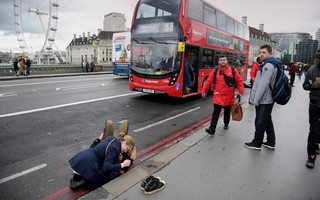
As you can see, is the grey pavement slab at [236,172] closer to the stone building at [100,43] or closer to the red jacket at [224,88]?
the red jacket at [224,88]

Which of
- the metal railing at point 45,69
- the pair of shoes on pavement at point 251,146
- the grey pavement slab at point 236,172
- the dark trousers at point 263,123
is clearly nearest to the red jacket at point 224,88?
the grey pavement slab at point 236,172

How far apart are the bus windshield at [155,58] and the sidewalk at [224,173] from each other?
13.5 feet

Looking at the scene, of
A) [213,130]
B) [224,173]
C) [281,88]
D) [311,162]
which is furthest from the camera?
[213,130]

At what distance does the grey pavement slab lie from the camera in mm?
2695

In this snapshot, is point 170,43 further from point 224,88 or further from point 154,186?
point 154,186

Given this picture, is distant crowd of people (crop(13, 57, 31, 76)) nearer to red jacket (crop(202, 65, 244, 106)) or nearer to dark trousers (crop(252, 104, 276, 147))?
red jacket (crop(202, 65, 244, 106))

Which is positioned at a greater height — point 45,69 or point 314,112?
point 45,69

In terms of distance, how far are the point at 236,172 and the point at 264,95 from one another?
152 cm

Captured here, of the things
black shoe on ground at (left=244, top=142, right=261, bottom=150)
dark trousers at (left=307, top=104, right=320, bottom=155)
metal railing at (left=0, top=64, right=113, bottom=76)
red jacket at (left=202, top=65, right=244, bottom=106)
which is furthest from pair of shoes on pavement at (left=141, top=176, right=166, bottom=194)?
metal railing at (left=0, top=64, right=113, bottom=76)

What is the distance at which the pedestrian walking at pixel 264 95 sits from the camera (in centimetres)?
Answer: 370

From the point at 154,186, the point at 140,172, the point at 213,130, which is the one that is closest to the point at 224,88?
the point at 213,130

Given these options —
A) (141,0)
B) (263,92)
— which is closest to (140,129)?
(263,92)

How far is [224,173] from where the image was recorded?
3178 mm

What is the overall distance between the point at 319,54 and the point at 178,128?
3387mm
